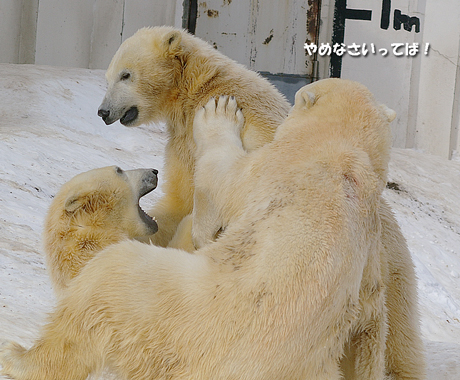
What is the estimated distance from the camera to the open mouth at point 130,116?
312 centimetres

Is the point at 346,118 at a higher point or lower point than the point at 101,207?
higher

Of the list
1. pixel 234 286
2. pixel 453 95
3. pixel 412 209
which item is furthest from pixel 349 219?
pixel 453 95

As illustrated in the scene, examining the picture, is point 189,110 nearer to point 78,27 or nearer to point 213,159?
point 213,159

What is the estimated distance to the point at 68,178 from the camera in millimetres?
4887

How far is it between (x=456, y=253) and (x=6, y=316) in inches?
185

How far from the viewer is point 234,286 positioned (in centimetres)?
189

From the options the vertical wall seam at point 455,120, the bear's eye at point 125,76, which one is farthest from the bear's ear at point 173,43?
the vertical wall seam at point 455,120

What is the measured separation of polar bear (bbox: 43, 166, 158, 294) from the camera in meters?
2.42

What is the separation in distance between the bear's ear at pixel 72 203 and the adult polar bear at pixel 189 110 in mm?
501

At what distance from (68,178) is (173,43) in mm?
2187

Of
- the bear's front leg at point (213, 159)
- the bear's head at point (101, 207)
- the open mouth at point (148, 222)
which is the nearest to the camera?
the bear's front leg at point (213, 159)

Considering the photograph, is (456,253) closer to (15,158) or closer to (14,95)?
(15,158)

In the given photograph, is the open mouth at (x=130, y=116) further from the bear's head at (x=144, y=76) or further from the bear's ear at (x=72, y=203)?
the bear's ear at (x=72, y=203)

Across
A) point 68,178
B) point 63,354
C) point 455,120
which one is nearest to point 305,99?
point 63,354
